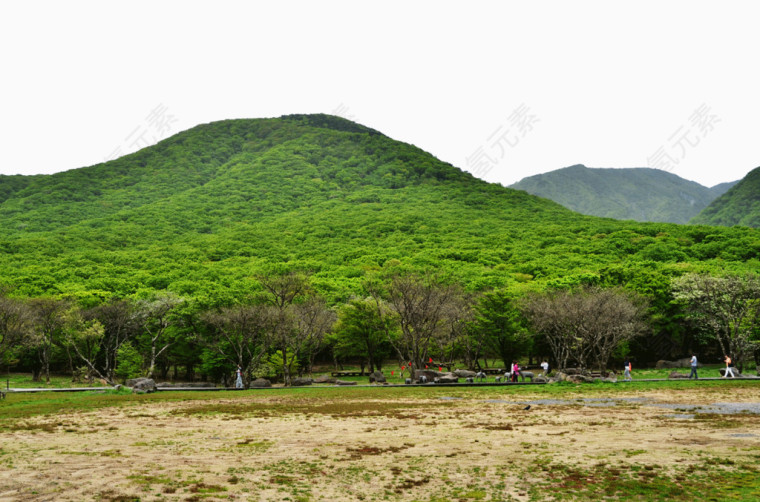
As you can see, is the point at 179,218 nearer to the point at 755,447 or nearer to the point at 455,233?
the point at 455,233

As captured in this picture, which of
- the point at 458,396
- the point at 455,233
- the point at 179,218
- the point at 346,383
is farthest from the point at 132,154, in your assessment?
the point at 458,396

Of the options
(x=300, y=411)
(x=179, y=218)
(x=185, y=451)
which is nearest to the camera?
(x=185, y=451)

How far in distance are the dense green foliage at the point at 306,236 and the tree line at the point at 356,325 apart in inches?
61.8

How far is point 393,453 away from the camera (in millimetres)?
14297

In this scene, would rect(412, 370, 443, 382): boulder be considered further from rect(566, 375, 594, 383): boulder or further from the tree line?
rect(566, 375, 594, 383): boulder

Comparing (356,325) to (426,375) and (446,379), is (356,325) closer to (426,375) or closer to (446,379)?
(426,375)

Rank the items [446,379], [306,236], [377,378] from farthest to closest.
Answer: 1. [306,236]
2. [377,378]
3. [446,379]

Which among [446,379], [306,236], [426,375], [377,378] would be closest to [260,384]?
[377,378]

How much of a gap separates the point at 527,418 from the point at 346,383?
88.5 feet

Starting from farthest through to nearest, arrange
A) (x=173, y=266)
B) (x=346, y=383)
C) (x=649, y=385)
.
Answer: (x=173, y=266)
(x=346, y=383)
(x=649, y=385)

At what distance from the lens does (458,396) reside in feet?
103

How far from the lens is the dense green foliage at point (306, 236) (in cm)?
7294

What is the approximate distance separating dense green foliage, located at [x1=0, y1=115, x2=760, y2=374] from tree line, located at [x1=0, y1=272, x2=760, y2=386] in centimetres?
157

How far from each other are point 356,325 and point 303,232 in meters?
71.6
